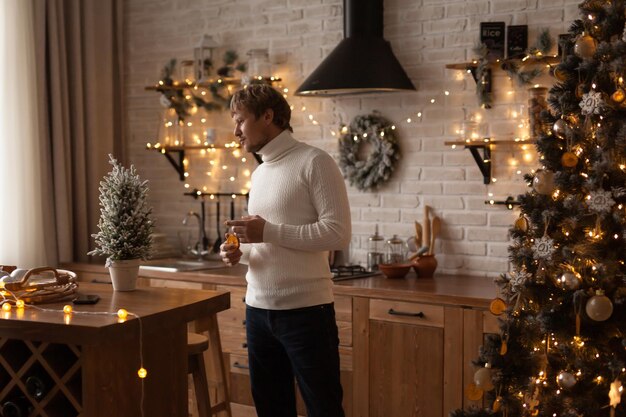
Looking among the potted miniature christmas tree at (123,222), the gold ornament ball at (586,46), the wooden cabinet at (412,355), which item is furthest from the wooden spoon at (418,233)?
the gold ornament ball at (586,46)

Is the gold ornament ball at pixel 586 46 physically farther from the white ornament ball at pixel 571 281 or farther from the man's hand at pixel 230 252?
the man's hand at pixel 230 252

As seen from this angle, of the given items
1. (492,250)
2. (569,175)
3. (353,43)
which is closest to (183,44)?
(353,43)

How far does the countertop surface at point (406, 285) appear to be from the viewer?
146 inches

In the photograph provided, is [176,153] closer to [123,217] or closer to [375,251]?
[375,251]

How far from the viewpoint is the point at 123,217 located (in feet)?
10.1

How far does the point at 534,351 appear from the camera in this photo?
2.75 meters

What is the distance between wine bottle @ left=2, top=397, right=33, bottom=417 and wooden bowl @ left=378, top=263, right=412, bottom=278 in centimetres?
186

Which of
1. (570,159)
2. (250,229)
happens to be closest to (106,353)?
(250,229)

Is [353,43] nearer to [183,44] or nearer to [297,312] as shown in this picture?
[183,44]

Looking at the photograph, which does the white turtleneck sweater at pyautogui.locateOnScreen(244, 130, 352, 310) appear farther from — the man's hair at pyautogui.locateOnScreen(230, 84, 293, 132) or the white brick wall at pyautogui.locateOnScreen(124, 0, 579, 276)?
the white brick wall at pyautogui.locateOnScreen(124, 0, 579, 276)

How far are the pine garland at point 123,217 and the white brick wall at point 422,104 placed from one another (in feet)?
4.98

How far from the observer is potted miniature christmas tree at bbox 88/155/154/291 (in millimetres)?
3082

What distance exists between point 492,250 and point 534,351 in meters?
1.55

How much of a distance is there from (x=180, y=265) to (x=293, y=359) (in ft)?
6.53
